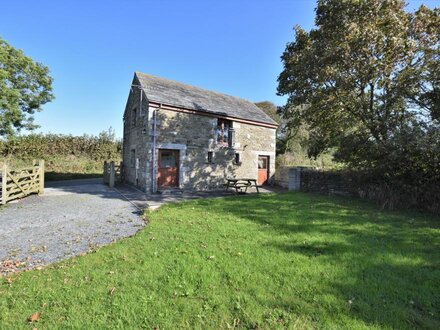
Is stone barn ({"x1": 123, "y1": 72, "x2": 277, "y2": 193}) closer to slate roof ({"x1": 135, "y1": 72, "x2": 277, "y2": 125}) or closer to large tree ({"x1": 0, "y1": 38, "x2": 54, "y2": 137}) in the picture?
slate roof ({"x1": 135, "y1": 72, "x2": 277, "y2": 125})

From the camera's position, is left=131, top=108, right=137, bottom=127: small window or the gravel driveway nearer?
the gravel driveway

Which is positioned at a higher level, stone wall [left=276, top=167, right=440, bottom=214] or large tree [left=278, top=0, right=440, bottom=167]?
large tree [left=278, top=0, right=440, bottom=167]

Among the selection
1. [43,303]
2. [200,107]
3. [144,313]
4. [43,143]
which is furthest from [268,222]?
[43,143]

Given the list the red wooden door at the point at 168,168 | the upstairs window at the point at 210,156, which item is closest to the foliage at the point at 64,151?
the red wooden door at the point at 168,168

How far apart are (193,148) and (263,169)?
6.18 metres

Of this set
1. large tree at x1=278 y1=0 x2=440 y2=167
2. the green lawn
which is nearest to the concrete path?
the green lawn

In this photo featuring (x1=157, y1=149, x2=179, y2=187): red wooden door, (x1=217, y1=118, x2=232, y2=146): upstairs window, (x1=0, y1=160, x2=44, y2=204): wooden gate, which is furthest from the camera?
(x1=217, y1=118, x2=232, y2=146): upstairs window

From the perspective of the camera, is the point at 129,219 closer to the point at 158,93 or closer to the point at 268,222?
the point at 268,222

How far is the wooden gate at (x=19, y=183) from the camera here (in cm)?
912

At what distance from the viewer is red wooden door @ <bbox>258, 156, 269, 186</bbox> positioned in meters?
17.9

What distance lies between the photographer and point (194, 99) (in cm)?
1568

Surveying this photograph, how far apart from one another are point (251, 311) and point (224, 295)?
0.46m

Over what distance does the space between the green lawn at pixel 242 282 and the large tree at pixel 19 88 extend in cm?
1340

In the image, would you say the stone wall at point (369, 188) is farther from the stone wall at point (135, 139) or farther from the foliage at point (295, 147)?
the foliage at point (295, 147)
